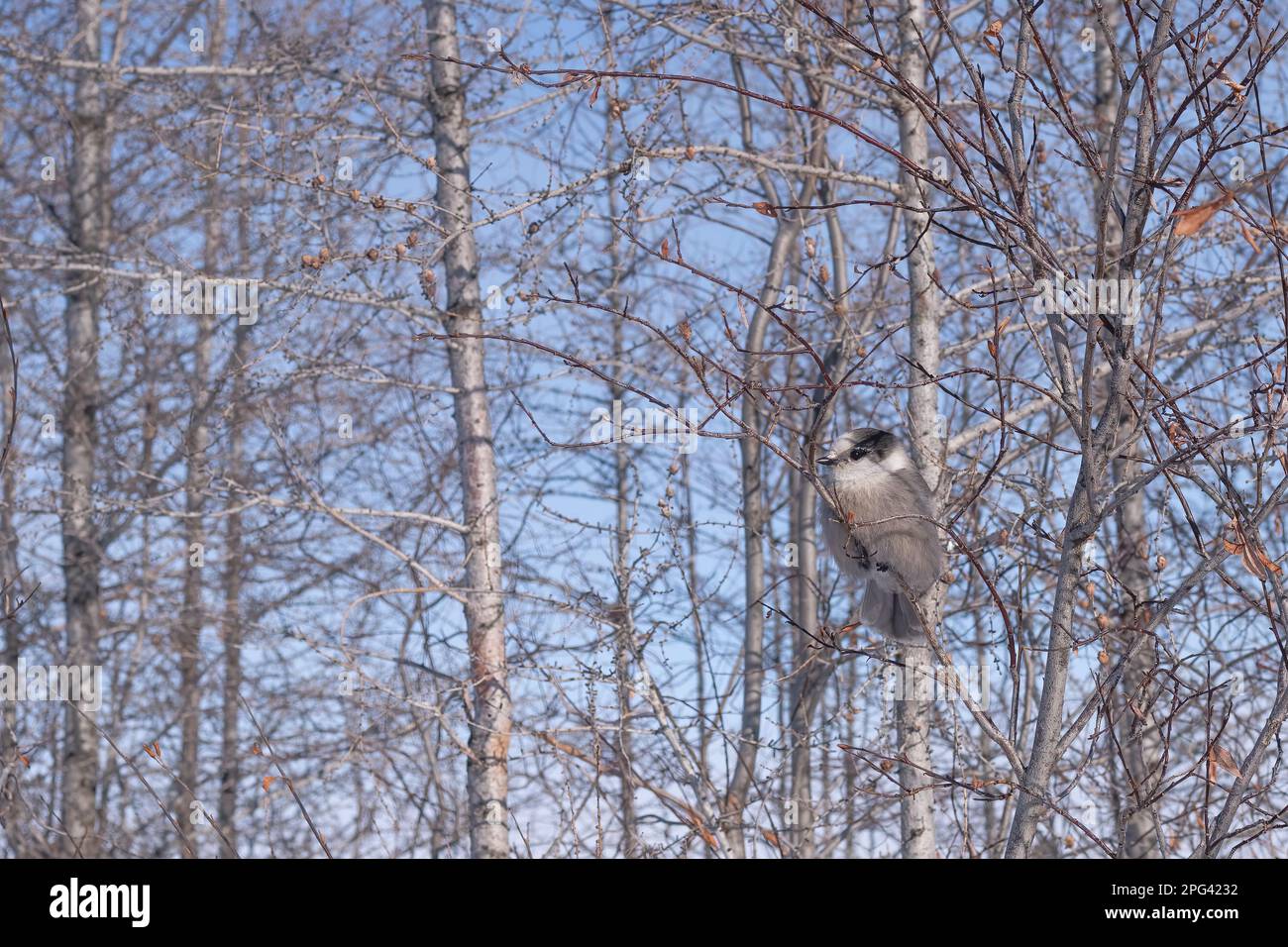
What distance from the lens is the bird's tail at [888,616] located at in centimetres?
427

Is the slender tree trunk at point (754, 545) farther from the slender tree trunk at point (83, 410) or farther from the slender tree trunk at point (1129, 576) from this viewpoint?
the slender tree trunk at point (83, 410)

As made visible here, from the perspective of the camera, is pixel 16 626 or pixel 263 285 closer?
pixel 263 285

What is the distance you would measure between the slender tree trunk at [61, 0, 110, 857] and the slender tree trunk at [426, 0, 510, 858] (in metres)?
3.85

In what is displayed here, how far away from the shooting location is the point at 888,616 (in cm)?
431

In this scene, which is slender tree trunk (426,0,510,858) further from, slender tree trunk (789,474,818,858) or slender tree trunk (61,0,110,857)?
slender tree trunk (61,0,110,857)

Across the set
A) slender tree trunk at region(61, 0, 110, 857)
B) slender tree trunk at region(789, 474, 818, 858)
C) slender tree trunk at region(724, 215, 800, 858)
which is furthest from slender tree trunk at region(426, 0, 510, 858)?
slender tree trunk at region(61, 0, 110, 857)

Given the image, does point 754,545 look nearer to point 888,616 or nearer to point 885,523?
point 888,616

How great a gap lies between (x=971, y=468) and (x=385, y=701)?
13.6 ft

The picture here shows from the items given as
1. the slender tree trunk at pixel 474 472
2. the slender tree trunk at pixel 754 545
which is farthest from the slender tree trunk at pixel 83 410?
the slender tree trunk at pixel 754 545

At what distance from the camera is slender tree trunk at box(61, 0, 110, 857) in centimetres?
975

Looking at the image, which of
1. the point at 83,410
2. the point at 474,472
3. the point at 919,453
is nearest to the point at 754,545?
the point at 474,472

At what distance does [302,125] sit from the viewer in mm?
7121
